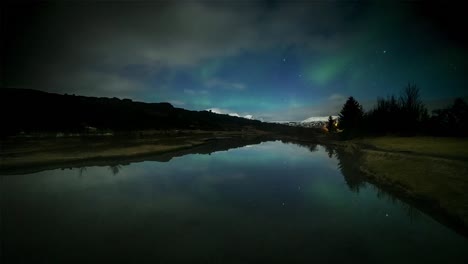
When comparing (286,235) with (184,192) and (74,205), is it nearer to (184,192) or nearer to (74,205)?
(184,192)

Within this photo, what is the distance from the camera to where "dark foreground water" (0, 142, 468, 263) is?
8.95 m

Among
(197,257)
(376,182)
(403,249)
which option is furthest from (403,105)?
(197,257)

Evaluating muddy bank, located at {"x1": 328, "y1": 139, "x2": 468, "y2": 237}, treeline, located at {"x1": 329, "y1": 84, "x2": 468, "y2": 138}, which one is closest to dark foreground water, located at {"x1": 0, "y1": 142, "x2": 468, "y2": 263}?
muddy bank, located at {"x1": 328, "y1": 139, "x2": 468, "y2": 237}

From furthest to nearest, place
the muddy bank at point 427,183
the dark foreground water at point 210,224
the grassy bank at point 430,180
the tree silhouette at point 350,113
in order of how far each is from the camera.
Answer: the tree silhouette at point 350,113 < the grassy bank at point 430,180 < the muddy bank at point 427,183 < the dark foreground water at point 210,224

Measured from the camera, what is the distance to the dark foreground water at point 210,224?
895 centimetres

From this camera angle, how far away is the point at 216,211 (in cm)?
1375

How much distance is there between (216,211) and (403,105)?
8062cm

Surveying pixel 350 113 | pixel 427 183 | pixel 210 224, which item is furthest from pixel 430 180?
pixel 350 113

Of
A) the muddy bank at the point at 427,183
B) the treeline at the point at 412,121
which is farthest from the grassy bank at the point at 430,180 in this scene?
the treeline at the point at 412,121

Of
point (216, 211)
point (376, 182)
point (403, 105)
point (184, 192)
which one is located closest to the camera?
point (216, 211)

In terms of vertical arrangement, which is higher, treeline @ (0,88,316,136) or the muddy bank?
treeline @ (0,88,316,136)

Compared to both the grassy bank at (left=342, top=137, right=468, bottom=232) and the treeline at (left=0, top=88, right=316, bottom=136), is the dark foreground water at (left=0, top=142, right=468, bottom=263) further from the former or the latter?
the treeline at (left=0, top=88, right=316, bottom=136)

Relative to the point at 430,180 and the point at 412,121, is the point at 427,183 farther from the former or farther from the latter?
the point at 412,121

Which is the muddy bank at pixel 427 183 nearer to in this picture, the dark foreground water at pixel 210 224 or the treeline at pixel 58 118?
the dark foreground water at pixel 210 224
